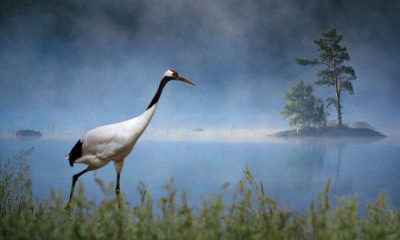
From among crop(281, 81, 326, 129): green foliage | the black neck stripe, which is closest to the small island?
crop(281, 81, 326, 129): green foliage

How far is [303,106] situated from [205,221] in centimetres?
739

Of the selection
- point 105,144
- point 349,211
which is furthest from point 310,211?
point 105,144

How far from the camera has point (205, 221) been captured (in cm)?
254

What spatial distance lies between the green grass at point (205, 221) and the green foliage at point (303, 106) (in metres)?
6.48

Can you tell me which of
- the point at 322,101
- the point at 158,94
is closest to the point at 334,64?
the point at 322,101

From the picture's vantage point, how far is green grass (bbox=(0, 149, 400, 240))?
2.45 meters

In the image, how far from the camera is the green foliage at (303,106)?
9531mm

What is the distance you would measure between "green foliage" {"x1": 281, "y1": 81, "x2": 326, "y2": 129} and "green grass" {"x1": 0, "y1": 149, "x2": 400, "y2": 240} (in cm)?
648

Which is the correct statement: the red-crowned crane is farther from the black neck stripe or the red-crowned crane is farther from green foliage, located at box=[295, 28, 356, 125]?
green foliage, located at box=[295, 28, 356, 125]

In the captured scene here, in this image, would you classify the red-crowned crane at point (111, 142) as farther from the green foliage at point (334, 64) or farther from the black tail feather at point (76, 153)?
the green foliage at point (334, 64)

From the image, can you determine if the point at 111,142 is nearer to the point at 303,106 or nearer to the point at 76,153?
the point at 76,153

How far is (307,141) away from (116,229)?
290 inches

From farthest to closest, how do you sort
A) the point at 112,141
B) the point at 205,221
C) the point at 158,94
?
the point at 158,94
the point at 112,141
the point at 205,221

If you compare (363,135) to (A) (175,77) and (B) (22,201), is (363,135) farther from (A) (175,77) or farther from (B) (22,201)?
(B) (22,201)
